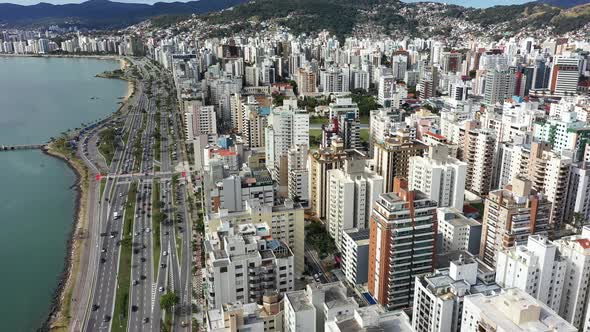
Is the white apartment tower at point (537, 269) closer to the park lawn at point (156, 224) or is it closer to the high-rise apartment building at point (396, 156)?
the high-rise apartment building at point (396, 156)

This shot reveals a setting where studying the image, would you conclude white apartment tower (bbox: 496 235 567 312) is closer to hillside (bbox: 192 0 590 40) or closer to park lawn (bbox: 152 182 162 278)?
park lawn (bbox: 152 182 162 278)

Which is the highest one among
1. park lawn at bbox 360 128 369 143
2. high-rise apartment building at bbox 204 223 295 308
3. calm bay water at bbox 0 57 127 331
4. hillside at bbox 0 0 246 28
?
hillside at bbox 0 0 246 28

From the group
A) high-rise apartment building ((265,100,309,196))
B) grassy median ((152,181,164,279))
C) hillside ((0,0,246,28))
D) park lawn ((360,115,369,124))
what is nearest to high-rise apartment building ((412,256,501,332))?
grassy median ((152,181,164,279))

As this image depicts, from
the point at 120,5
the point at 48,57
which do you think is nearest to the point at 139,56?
the point at 48,57

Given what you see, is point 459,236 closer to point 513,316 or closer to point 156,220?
point 513,316

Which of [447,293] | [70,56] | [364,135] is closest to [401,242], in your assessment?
[447,293]

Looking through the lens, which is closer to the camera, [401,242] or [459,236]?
[401,242]
